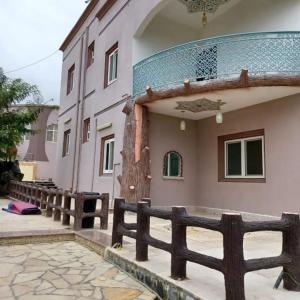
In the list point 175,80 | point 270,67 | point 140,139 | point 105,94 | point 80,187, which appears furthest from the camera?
point 80,187

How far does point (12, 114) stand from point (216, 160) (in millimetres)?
10655

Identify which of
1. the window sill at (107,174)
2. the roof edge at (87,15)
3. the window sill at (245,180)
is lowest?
the window sill at (245,180)

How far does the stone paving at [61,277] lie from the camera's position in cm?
377

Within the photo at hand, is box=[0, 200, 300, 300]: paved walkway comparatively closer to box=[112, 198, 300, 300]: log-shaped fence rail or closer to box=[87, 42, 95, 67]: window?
box=[112, 198, 300, 300]: log-shaped fence rail

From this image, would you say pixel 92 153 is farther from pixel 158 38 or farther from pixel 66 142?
pixel 158 38

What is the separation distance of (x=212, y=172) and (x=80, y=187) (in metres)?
6.42

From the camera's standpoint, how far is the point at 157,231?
7.03 m

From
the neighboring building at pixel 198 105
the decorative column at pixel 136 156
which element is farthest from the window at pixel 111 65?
the decorative column at pixel 136 156

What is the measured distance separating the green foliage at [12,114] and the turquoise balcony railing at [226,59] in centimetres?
866

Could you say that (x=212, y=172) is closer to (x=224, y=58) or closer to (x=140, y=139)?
(x=140, y=139)

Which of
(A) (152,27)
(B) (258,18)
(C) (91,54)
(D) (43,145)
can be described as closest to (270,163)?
(B) (258,18)

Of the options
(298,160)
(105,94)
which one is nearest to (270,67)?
(298,160)

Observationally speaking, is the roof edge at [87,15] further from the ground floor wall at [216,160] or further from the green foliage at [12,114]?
the ground floor wall at [216,160]

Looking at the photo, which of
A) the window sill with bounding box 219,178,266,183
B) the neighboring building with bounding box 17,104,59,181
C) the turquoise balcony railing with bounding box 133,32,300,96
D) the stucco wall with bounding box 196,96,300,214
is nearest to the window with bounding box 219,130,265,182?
the window sill with bounding box 219,178,266,183
